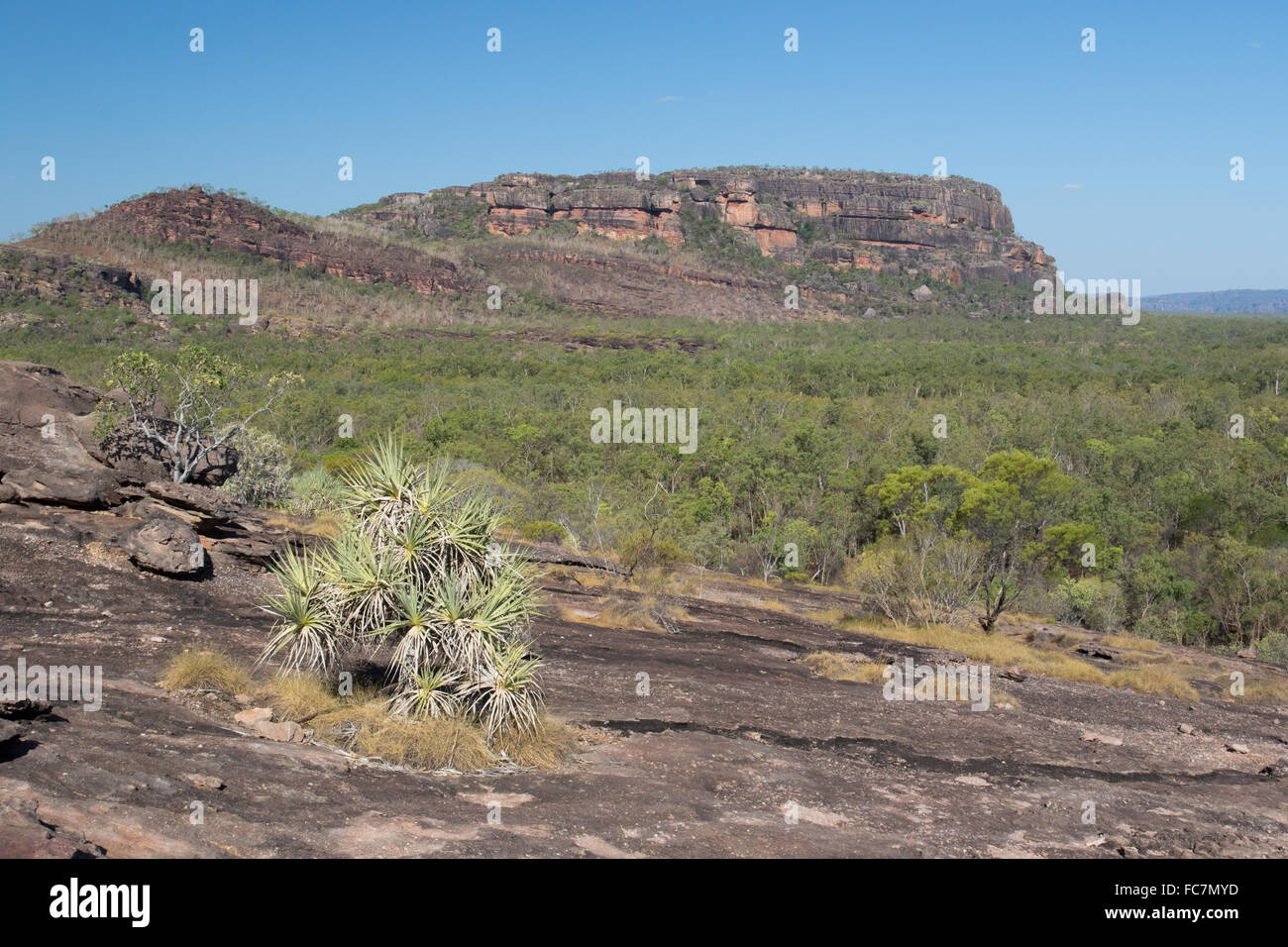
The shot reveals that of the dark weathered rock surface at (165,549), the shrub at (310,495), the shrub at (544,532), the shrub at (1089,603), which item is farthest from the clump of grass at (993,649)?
the dark weathered rock surface at (165,549)

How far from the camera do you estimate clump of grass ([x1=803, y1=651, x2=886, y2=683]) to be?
16297 mm

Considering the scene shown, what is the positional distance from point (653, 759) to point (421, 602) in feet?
10.4

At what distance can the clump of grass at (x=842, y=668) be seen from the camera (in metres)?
16.3

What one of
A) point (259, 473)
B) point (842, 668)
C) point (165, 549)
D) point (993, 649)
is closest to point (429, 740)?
point (165, 549)

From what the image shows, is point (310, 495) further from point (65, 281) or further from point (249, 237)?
point (249, 237)

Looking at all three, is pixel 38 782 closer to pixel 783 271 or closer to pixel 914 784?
pixel 914 784

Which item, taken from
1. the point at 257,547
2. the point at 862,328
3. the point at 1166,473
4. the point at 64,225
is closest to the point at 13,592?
the point at 257,547

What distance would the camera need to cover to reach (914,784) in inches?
416

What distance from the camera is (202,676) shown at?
32.2 ft

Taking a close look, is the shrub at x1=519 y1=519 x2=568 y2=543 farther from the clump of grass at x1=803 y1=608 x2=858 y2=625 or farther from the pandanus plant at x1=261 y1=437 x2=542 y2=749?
the pandanus plant at x1=261 y1=437 x2=542 y2=749

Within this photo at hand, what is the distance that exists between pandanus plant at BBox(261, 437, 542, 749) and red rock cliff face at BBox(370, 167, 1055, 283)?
14508 cm

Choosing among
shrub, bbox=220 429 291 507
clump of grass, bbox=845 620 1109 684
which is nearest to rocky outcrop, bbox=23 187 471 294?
shrub, bbox=220 429 291 507

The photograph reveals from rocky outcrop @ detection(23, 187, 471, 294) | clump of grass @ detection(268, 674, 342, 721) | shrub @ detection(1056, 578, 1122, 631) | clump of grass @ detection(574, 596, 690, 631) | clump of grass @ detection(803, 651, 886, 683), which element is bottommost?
shrub @ detection(1056, 578, 1122, 631)
